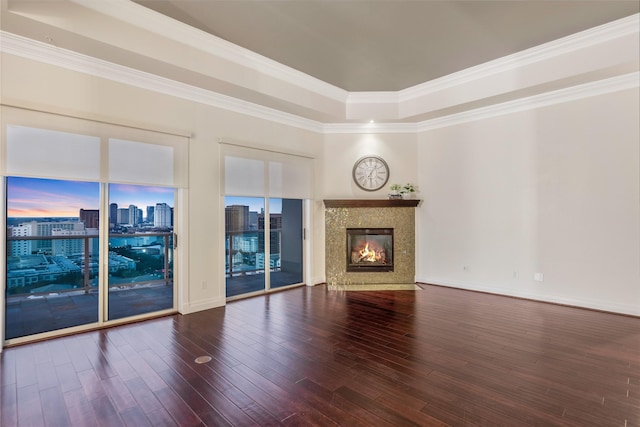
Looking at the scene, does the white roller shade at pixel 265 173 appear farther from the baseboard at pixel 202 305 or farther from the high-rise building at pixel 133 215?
the baseboard at pixel 202 305

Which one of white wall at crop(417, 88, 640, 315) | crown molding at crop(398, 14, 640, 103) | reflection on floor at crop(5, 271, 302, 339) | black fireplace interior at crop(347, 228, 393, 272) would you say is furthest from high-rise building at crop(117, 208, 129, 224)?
white wall at crop(417, 88, 640, 315)

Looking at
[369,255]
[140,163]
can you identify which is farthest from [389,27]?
[369,255]

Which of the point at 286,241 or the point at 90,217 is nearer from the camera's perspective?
the point at 90,217

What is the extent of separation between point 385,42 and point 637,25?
278 centimetres

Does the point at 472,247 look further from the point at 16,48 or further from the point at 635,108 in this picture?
the point at 16,48

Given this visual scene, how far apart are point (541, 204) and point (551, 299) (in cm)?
142

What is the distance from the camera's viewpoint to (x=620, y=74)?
4.05m

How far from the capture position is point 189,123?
4430mm

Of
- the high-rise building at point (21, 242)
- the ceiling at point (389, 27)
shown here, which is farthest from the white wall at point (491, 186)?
the high-rise building at point (21, 242)

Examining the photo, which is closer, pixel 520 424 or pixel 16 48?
pixel 520 424

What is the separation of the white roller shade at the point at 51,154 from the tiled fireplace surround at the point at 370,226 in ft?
11.9

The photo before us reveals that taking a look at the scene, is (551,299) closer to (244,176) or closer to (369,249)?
(369,249)

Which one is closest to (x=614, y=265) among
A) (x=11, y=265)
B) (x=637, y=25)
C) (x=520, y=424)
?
(x=637, y=25)

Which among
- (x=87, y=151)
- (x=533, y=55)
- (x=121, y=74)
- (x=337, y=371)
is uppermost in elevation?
(x=533, y=55)
